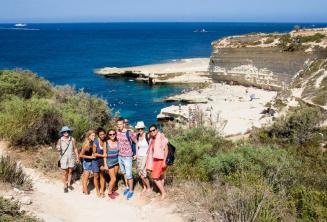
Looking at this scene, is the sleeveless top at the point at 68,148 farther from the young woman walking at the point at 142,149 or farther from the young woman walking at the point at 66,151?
the young woman walking at the point at 142,149

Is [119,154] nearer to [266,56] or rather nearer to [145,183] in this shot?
[145,183]

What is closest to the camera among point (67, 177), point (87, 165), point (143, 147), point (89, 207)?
point (89, 207)

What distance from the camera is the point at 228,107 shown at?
33156 millimetres

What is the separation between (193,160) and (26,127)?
5.07 metres

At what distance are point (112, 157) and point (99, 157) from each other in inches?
11.1

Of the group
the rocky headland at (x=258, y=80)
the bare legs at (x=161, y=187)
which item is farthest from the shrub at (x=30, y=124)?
the rocky headland at (x=258, y=80)

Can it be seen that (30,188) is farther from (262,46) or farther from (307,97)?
(262,46)

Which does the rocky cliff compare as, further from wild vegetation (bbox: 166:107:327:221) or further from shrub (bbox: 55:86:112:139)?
wild vegetation (bbox: 166:107:327:221)

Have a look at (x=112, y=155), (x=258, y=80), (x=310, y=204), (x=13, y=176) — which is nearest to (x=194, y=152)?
(x=112, y=155)

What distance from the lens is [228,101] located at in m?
36.2

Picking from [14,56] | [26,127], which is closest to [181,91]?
[26,127]

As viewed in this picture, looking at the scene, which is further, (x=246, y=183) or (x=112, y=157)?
(x=112, y=157)

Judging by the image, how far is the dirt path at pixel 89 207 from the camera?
742cm

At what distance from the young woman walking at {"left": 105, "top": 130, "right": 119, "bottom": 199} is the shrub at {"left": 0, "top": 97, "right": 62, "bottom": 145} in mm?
3546
